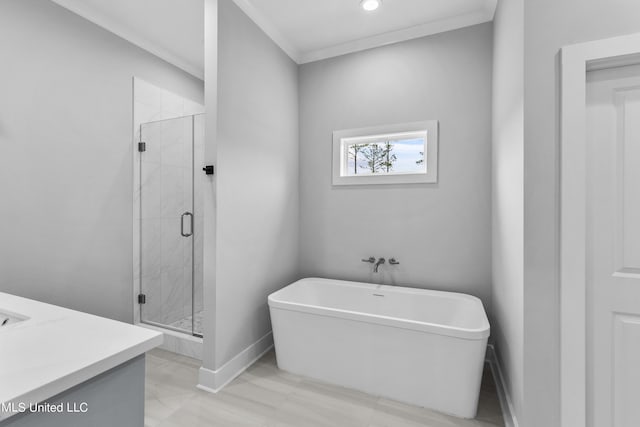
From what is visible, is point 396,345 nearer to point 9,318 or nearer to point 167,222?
point 9,318

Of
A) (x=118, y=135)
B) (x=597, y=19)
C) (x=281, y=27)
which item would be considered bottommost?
(x=118, y=135)

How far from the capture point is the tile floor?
1720 millimetres

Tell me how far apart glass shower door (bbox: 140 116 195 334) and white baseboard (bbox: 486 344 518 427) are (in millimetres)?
2457

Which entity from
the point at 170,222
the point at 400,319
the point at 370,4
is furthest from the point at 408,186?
the point at 170,222

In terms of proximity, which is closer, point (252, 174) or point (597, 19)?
point (597, 19)

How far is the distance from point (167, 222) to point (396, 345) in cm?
231

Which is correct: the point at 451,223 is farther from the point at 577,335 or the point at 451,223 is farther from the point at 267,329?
the point at 267,329

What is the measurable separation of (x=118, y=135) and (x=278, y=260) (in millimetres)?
1769

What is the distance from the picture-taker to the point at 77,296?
230 cm

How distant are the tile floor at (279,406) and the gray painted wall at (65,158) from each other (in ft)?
3.22

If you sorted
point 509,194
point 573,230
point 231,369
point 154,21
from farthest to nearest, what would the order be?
point 154,21 → point 231,369 → point 509,194 → point 573,230

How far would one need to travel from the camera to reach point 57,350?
0.80 m

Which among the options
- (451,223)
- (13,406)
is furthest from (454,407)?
(13,406)

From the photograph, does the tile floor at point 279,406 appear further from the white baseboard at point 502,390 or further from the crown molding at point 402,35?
the crown molding at point 402,35
